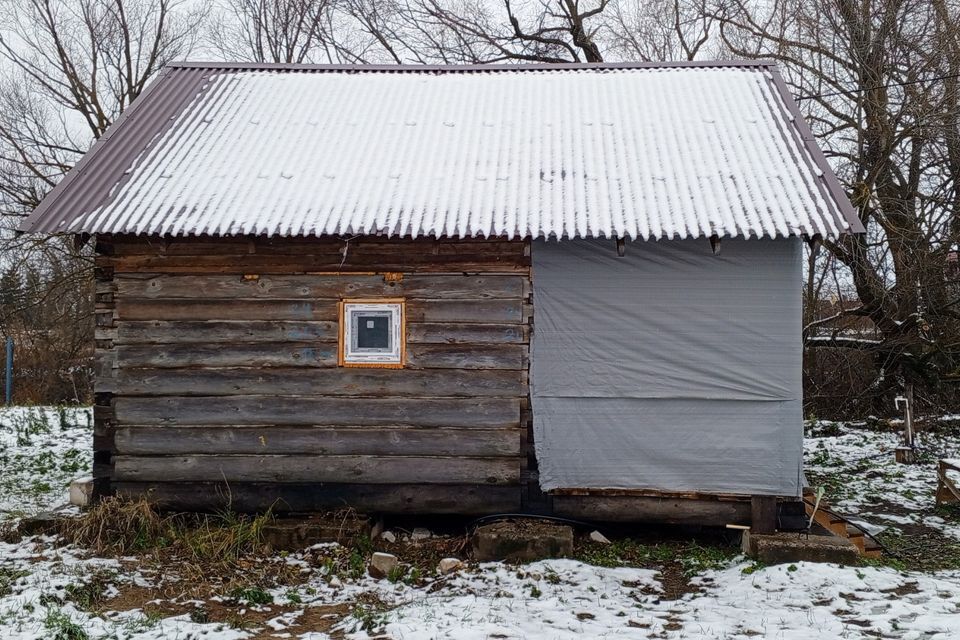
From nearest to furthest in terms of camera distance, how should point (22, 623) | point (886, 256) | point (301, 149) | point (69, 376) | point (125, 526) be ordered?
point (22, 623), point (125, 526), point (301, 149), point (886, 256), point (69, 376)

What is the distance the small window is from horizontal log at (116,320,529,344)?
105mm

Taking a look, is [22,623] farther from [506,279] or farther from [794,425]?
[794,425]

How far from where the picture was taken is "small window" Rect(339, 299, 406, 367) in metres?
6.76

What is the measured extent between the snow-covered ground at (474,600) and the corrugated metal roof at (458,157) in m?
2.75

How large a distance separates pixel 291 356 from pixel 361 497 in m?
1.45

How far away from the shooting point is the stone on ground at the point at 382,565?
5.90 meters

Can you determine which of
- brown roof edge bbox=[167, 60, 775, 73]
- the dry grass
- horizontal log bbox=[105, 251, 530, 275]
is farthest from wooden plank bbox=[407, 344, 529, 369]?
brown roof edge bbox=[167, 60, 775, 73]

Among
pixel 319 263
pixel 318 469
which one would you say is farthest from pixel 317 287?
pixel 318 469

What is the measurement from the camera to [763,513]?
6574mm

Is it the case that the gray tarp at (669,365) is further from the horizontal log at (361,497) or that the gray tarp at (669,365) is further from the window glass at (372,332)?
the window glass at (372,332)

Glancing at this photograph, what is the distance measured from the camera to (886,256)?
12492 millimetres

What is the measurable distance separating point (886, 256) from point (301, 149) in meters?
9.95

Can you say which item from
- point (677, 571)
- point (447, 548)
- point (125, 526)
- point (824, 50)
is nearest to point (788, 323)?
point (677, 571)

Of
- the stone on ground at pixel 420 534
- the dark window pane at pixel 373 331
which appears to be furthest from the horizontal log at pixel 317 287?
the stone on ground at pixel 420 534
